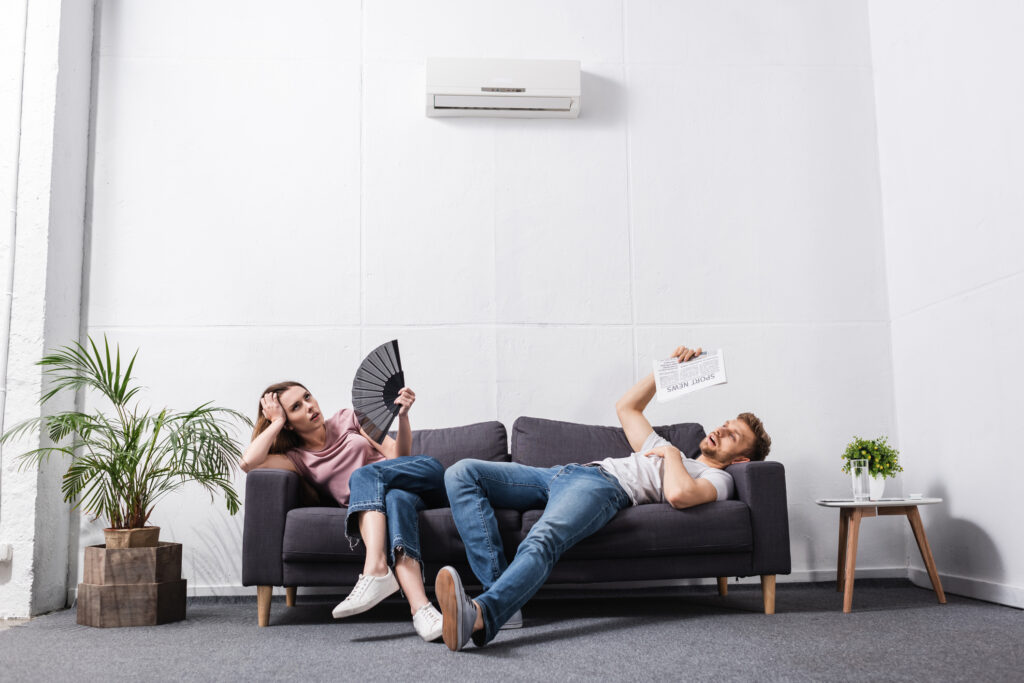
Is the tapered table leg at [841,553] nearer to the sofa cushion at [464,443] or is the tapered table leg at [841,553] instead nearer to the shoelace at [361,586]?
the sofa cushion at [464,443]

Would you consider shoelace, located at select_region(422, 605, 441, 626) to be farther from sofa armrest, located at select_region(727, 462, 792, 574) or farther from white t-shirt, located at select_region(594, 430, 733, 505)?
sofa armrest, located at select_region(727, 462, 792, 574)

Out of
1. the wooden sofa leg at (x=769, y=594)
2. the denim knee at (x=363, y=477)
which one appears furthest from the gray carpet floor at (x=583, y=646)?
the denim knee at (x=363, y=477)

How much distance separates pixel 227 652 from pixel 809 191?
3407 mm

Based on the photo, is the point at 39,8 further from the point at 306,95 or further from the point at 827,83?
the point at 827,83

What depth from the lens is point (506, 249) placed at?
3.95 metres

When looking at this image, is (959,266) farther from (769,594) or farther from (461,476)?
(461,476)

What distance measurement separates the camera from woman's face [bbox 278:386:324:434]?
3.10 metres

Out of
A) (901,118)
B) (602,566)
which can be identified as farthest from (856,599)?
(901,118)

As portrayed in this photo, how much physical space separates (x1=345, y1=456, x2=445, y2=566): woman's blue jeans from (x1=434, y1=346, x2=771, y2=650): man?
15 centimetres

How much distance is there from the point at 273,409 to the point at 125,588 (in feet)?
2.76

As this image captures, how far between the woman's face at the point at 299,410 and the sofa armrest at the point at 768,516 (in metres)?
1.68

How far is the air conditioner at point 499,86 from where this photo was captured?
153 inches

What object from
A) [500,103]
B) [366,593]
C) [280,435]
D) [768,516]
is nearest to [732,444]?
[768,516]

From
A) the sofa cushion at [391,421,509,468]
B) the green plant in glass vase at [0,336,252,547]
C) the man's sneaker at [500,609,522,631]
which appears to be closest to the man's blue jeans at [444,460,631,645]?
the man's sneaker at [500,609,522,631]
